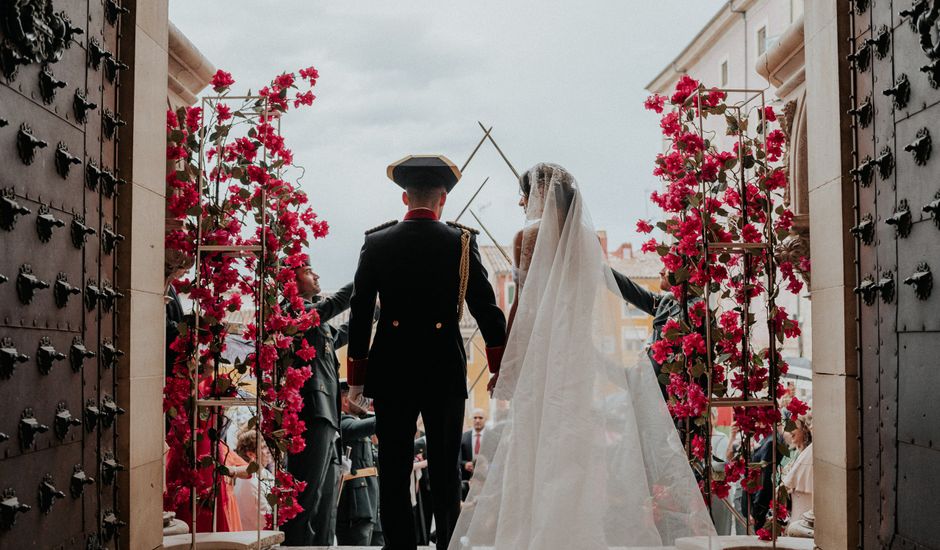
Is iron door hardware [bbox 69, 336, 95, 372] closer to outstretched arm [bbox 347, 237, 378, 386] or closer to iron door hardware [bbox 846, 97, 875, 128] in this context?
outstretched arm [bbox 347, 237, 378, 386]

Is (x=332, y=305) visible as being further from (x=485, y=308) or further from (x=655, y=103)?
(x=655, y=103)

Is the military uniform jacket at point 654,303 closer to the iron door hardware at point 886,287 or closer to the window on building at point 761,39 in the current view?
the iron door hardware at point 886,287

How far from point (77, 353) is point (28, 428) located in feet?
1.74

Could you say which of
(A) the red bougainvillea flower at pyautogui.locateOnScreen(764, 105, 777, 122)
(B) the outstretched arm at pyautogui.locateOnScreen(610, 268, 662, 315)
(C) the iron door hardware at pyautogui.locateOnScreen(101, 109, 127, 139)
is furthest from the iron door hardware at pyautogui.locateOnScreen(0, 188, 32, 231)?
(B) the outstretched arm at pyautogui.locateOnScreen(610, 268, 662, 315)

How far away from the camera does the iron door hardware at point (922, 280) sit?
338 centimetres

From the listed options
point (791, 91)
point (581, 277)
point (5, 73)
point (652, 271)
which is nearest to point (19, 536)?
point (5, 73)

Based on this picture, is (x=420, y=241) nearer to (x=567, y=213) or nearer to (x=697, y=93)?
(x=567, y=213)

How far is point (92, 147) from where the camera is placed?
3.97 metres

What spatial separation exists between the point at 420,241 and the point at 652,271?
23471 millimetres

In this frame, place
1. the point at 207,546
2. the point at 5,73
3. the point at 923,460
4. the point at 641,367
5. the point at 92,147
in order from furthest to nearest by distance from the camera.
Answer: the point at 207,546 → the point at 641,367 → the point at 92,147 → the point at 923,460 → the point at 5,73

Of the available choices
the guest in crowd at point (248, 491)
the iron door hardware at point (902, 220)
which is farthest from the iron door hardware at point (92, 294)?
the iron door hardware at point (902, 220)

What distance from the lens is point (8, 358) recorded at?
3.10m

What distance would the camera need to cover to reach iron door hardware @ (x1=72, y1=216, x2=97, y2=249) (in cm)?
374

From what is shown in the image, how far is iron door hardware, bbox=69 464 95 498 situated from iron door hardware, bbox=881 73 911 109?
3305 millimetres
